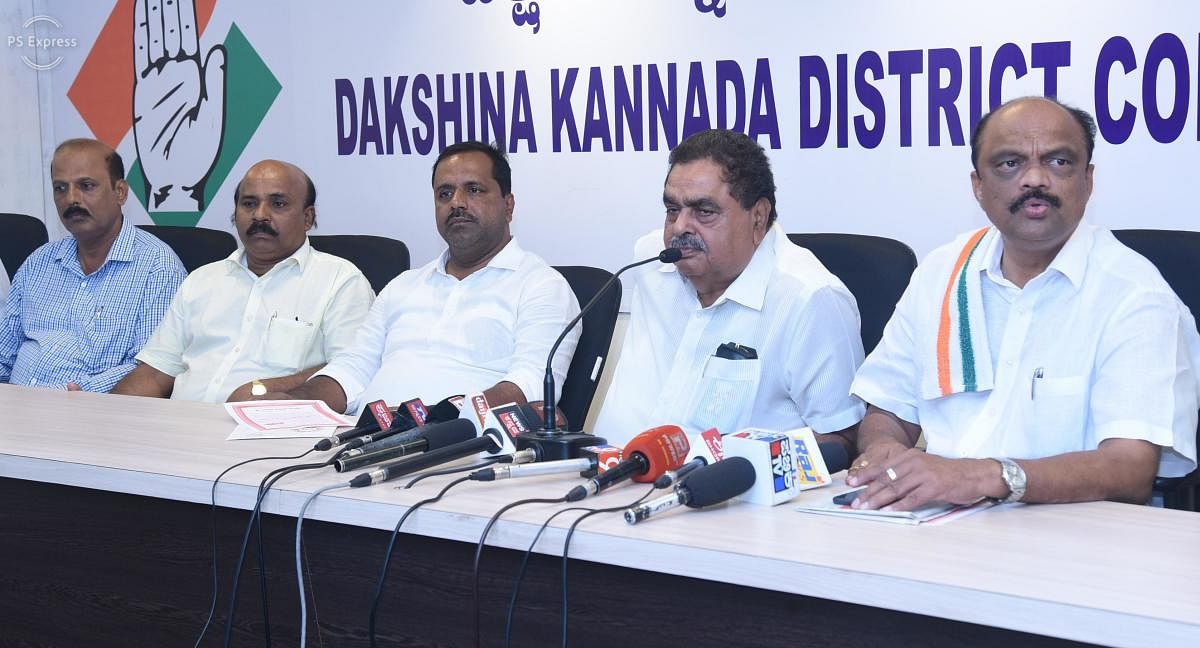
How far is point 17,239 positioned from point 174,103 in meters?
0.77

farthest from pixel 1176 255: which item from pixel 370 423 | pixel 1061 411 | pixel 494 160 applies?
pixel 494 160

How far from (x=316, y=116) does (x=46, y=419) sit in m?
1.99

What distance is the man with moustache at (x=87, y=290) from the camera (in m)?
3.61

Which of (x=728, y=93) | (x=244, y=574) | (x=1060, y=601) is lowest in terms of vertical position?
(x=244, y=574)

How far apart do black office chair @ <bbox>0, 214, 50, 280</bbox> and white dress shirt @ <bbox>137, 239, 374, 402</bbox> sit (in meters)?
0.96

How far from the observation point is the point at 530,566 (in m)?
1.51

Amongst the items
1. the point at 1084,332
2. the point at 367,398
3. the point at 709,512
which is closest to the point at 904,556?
the point at 709,512

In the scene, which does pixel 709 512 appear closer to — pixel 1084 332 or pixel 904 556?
pixel 904 556

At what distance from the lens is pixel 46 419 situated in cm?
232

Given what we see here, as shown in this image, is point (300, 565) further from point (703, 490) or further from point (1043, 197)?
point (1043, 197)

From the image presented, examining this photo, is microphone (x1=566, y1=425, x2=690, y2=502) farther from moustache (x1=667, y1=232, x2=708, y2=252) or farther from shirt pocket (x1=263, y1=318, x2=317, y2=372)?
shirt pocket (x1=263, y1=318, x2=317, y2=372)

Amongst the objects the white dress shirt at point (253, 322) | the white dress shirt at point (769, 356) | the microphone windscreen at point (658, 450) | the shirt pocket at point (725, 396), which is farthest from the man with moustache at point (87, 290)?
the microphone windscreen at point (658, 450)

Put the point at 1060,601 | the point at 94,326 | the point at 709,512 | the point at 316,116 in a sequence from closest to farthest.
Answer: the point at 1060,601, the point at 709,512, the point at 94,326, the point at 316,116

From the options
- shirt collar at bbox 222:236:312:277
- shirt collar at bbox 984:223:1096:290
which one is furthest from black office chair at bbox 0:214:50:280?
shirt collar at bbox 984:223:1096:290
